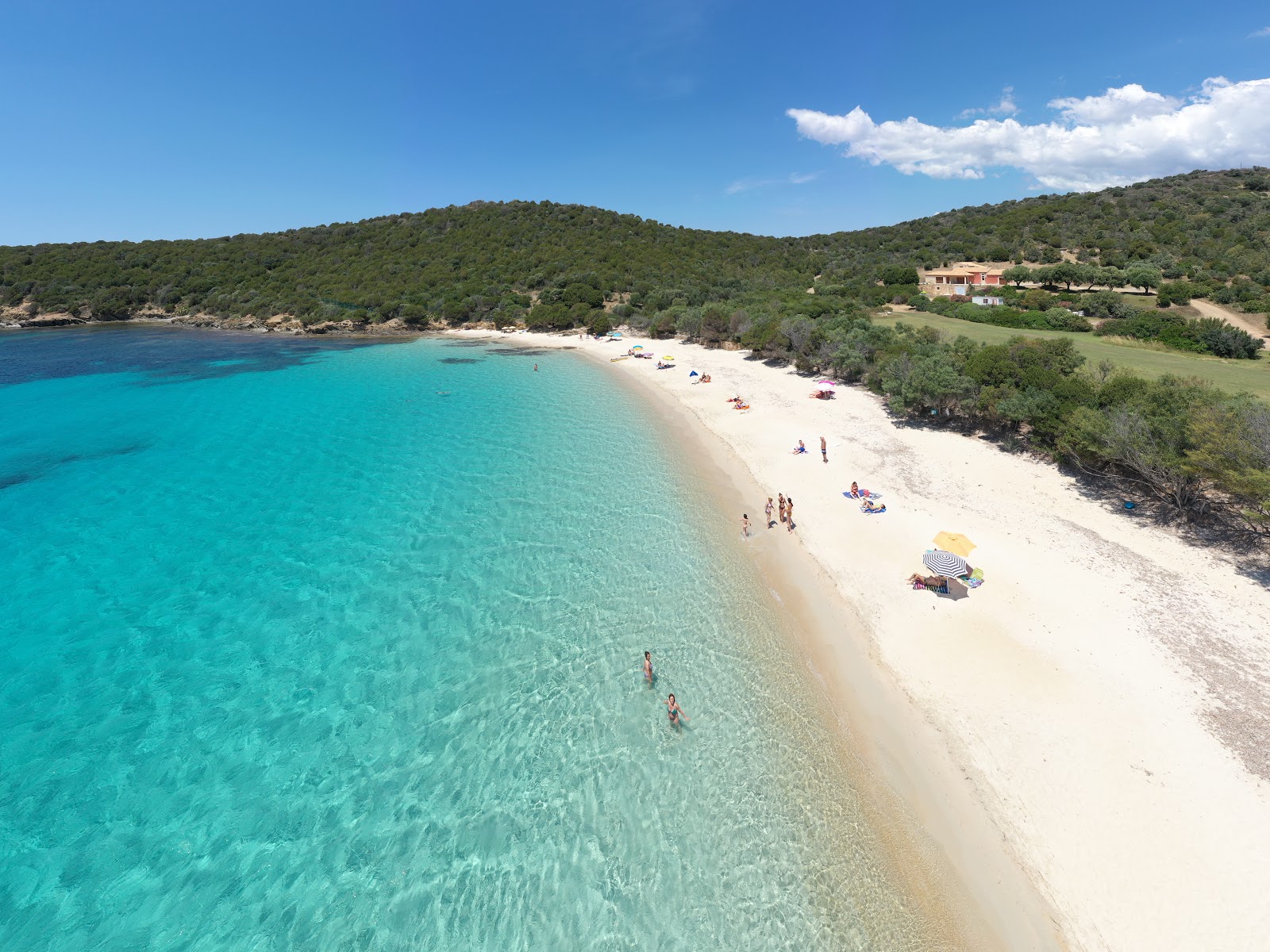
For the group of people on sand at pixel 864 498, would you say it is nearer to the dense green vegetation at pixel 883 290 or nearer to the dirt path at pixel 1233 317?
the dense green vegetation at pixel 883 290

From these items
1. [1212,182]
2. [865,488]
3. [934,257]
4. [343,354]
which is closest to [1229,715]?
[865,488]

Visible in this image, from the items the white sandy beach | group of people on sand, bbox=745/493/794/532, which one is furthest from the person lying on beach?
group of people on sand, bbox=745/493/794/532

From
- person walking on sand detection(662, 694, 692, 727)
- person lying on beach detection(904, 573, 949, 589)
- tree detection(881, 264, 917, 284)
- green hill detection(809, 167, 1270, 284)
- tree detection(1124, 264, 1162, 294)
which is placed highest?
green hill detection(809, 167, 1270, 284)

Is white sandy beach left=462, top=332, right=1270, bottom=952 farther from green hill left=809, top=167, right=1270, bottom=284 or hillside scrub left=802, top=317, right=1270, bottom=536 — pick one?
green hill left=809, top=167, right=1270, bottom=284

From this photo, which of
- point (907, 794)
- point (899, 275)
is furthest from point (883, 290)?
point (907, 794)

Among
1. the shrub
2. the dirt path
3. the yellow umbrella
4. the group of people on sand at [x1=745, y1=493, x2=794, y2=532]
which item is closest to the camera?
the yellow umbrella
